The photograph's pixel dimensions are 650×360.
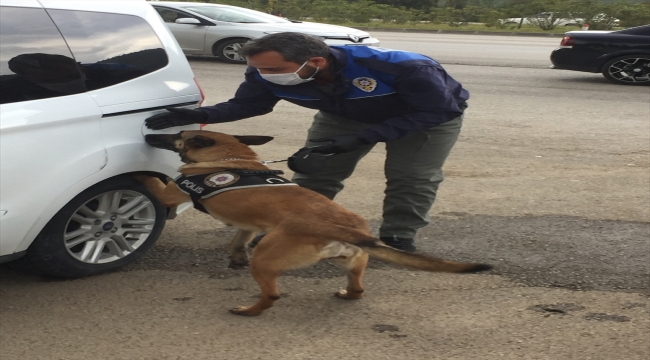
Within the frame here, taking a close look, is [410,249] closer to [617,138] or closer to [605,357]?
→ [605,357]

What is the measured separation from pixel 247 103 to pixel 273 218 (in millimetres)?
1112

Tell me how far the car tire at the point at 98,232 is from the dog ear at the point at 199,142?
401 millimetres

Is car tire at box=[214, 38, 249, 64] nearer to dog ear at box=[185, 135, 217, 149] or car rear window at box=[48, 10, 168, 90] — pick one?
car rear window at box=[48, 10, 168, 90]

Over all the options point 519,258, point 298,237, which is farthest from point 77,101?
point 519,258

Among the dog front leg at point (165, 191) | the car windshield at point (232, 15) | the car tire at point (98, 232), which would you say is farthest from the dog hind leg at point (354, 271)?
the car windshield at point (232, 15)

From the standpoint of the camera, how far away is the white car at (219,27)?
14172 millimetres

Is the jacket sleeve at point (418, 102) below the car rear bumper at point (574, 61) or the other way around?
the other way around

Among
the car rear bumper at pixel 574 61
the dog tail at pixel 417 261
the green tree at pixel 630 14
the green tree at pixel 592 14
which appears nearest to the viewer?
the dog tail at pixel 417 261

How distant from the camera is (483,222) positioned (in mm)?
5199

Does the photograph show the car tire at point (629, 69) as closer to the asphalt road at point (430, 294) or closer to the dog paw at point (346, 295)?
the asphalt road at point (430, 294)

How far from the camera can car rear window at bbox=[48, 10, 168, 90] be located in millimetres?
3732

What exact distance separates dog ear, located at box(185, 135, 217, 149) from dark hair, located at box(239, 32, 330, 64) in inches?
19.9

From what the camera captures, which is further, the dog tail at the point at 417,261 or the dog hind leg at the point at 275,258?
the dog hind leg at the point at 275,258

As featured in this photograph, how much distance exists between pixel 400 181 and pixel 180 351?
1.71 metres
